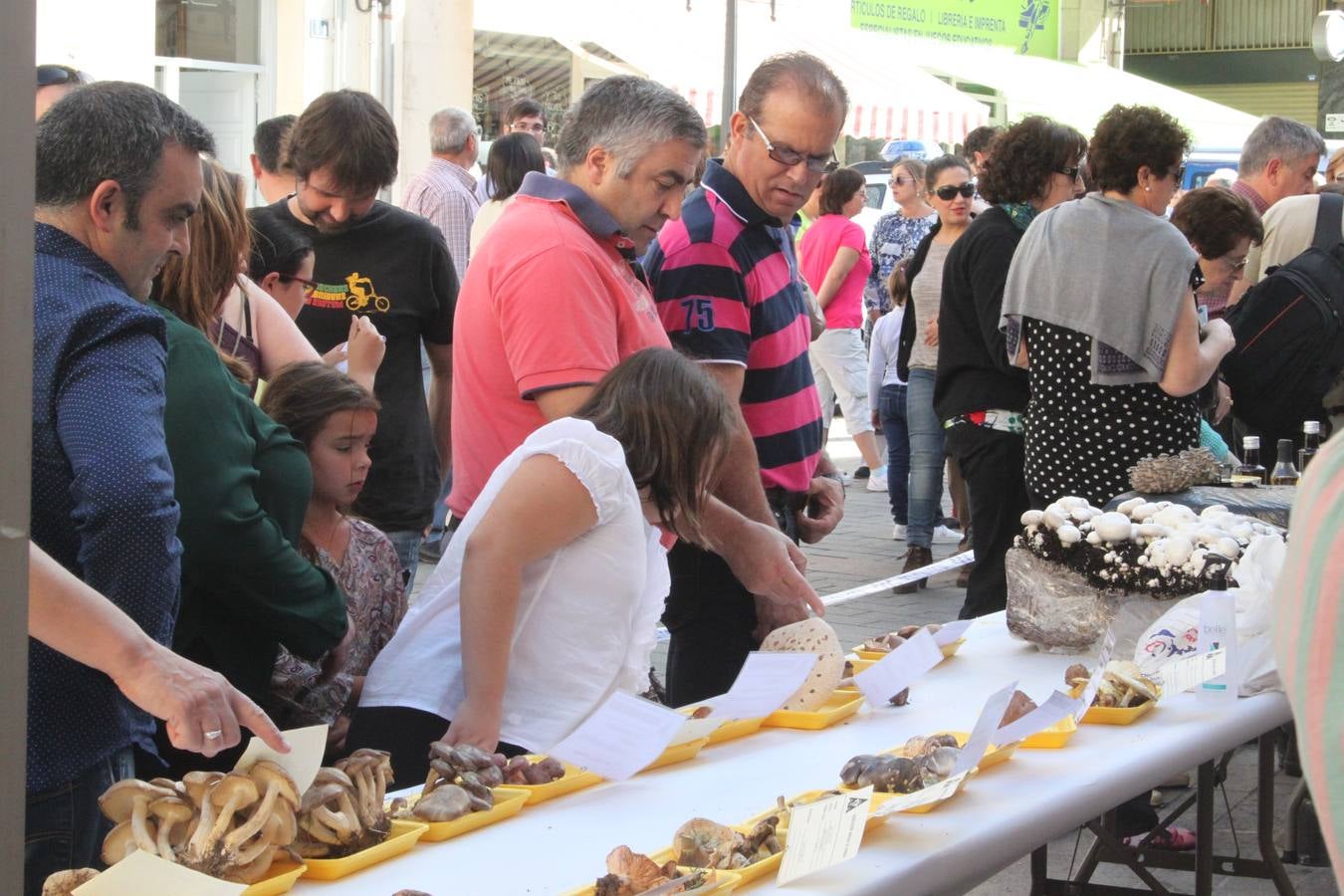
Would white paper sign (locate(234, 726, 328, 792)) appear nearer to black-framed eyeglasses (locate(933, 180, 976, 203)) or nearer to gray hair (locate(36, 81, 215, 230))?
gray hair (locate(36, 81, 215, 230))

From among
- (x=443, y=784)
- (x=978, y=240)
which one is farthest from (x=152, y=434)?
(x=978, y=240)

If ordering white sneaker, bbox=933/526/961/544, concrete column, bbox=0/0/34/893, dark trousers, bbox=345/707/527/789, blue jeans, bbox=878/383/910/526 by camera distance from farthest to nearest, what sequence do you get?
white sneaker, bbox=933/526/961/544 < blue jeans, bbox=878/383/910/526 < dark trousers, bbox=345/707/527/789 < concrete column, bbox=0/0/34/893

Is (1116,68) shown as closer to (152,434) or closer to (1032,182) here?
(1032,182)

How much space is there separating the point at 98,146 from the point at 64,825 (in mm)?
761

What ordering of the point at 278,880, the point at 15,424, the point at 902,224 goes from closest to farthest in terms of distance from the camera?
the point at 15,424 < the point at 278,880 < the point at 902,224

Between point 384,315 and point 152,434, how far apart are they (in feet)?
6.66

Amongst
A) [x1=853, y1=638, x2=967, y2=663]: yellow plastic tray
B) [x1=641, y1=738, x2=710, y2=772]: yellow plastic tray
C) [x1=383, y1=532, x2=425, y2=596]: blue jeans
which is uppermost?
[x1=641, y1=738, x2=710, y2=772]: yellow plastic tray

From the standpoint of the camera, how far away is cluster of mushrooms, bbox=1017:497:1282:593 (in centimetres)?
274

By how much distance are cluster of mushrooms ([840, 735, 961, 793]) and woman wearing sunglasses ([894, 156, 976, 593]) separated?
4.19 meters

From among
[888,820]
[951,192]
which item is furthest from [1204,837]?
[951,192]

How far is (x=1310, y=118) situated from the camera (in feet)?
75.3

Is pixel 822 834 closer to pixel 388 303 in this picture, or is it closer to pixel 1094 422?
pixel 1094 422

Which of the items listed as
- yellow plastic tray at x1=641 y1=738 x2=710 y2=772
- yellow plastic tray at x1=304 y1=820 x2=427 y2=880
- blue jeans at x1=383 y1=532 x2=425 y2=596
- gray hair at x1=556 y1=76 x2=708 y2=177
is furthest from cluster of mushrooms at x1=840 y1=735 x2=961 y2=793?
blue jeans at x1=383 y1=532 x2=425 y2=596

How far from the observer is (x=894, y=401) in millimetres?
7098
